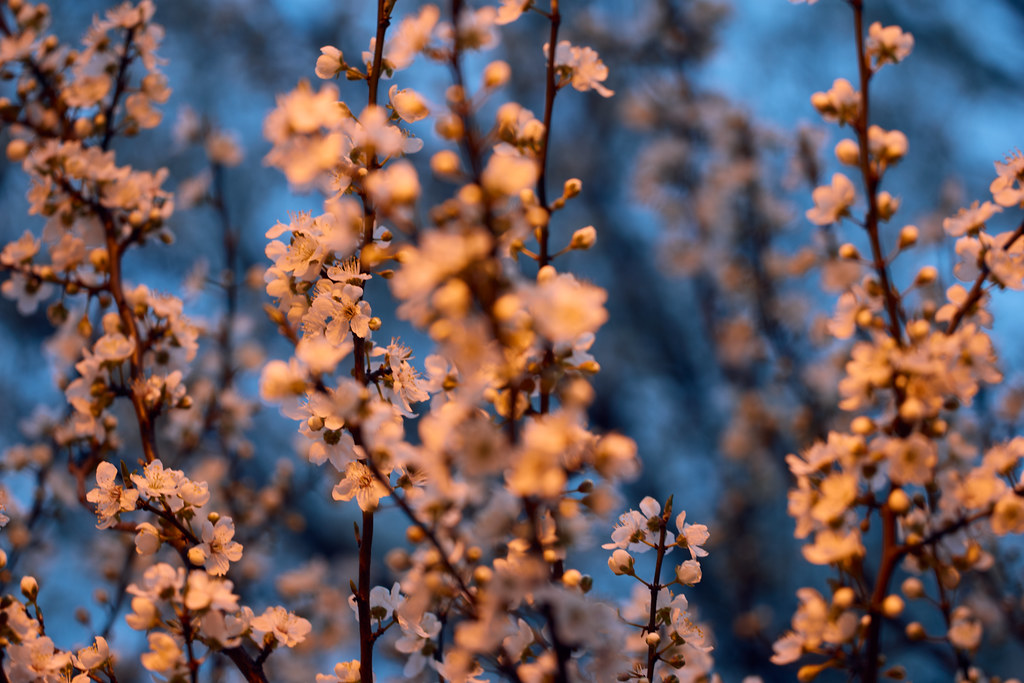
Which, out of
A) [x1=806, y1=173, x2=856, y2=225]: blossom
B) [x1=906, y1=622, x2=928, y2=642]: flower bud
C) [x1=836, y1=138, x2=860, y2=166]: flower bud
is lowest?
[x1=906, y1=622, x2=928, y2=642]: flower bud

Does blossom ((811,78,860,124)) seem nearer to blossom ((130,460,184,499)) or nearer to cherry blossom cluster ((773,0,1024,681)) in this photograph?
cherry blossom cluster ((773,0,1024,681))

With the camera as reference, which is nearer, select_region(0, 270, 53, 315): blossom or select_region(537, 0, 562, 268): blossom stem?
select_region(537, 0, 562, 268): blossom stem

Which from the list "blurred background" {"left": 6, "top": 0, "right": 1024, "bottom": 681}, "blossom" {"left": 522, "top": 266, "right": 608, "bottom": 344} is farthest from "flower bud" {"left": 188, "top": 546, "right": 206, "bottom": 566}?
"blurred background" {"left": 6, "top": 0, "right": 1024, "bottom": 681}

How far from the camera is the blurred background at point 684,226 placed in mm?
2084

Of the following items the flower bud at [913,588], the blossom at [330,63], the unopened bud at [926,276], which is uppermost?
the blossom at [330,63]

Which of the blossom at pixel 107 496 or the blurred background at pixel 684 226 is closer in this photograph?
the blossom at pixel 107 496

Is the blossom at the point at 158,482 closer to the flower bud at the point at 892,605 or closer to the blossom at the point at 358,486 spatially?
the blossom at the point at 358,486

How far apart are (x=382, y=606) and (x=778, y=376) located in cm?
152

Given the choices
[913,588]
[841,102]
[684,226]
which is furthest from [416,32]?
[684,226]

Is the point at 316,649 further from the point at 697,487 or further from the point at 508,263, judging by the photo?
the point at 508,263

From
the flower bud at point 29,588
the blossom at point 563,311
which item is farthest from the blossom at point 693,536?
the flower bud at point 29,588

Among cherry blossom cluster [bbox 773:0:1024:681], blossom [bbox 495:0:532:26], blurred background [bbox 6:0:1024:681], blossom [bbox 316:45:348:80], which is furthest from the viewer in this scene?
blurred background [bbox 6:0:1024:681]

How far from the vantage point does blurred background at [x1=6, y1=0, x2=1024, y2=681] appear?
2084 millimetres

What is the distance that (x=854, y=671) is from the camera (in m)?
0.56
